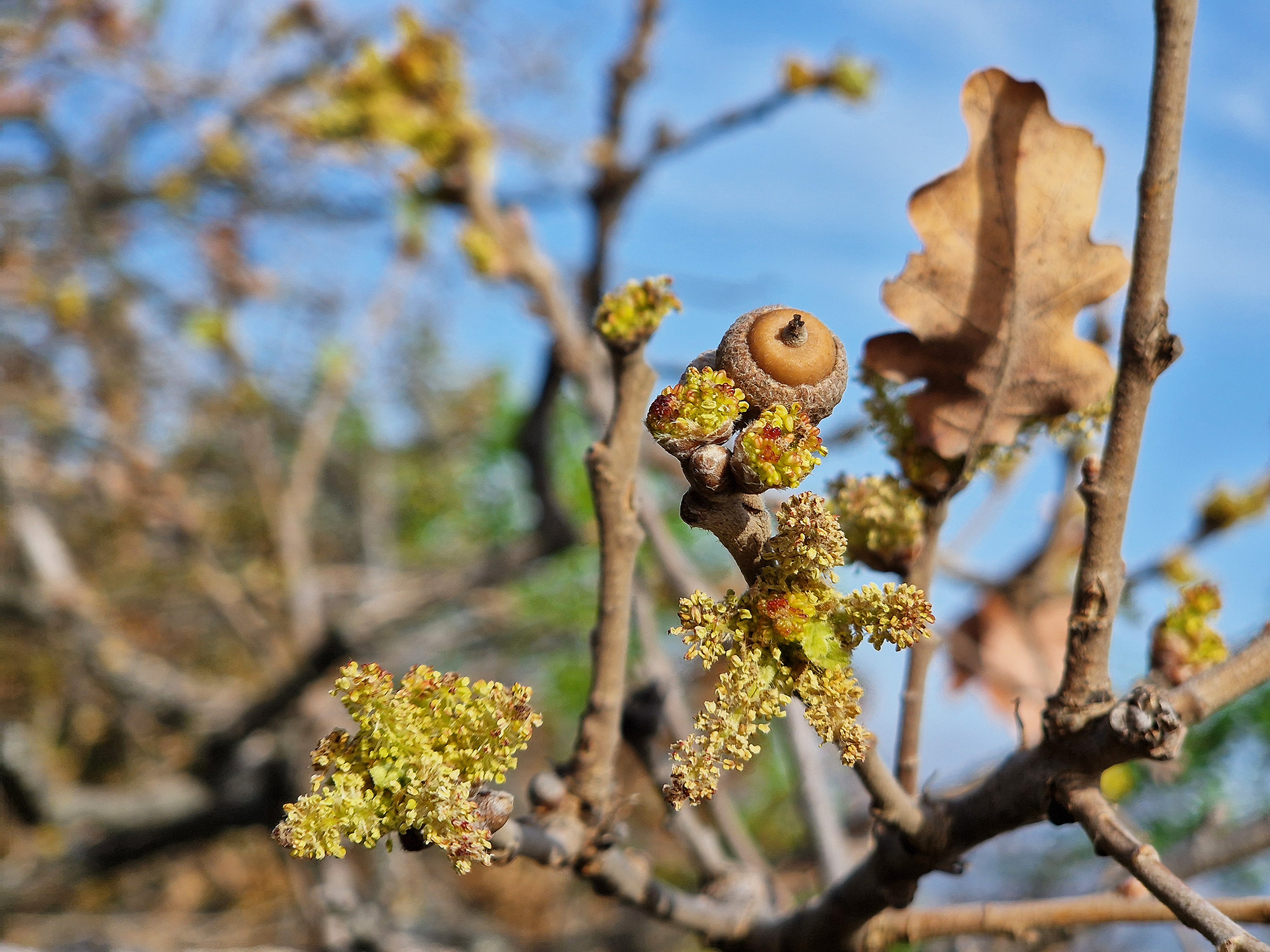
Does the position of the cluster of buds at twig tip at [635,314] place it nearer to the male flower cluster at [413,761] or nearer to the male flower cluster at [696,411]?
the male flower cluster at [696,411]

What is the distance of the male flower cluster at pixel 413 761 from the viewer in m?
0.54

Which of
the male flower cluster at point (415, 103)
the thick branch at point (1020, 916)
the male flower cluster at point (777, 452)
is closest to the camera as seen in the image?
the male flower cluster at point (777, 452)

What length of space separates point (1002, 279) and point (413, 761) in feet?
1.92

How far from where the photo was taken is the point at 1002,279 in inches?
29.9

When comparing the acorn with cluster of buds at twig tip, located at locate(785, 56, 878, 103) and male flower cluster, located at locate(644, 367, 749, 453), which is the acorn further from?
cluster of buds at twig tip, located at locate(785, 56, 878, 103)

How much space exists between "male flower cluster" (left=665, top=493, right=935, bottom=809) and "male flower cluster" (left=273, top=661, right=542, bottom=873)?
11cm

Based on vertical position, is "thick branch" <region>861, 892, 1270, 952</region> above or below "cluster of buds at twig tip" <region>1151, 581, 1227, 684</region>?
below

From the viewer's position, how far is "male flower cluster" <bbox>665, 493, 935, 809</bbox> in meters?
0.52

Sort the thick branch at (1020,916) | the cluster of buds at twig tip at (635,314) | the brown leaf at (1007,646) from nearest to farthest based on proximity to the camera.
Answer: the cluster of buds at twig tip at (635,314) → the thick branch at (1020,916) → the brown leaf at (1007,646)

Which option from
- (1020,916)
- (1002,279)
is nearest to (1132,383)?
(1002,279)

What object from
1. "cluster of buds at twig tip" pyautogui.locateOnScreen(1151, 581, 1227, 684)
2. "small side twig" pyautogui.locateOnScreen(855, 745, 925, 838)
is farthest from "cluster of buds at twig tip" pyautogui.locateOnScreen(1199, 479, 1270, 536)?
"small side twig" pyautogui.locateOnScreen(855, 745, 925, 838)

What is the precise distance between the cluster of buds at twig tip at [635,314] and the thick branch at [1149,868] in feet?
1.46

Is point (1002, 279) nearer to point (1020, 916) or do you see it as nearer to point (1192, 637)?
point (1192, 637)

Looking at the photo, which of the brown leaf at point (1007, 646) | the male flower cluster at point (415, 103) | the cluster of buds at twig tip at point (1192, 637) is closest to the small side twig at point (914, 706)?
the cluster of buds at twig tip at point (1192, 637)
